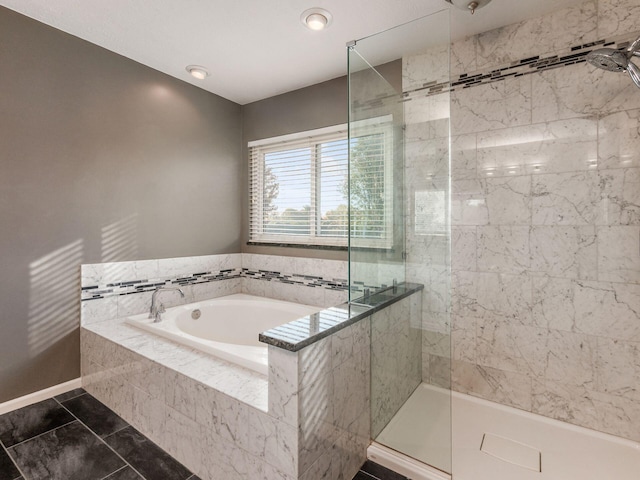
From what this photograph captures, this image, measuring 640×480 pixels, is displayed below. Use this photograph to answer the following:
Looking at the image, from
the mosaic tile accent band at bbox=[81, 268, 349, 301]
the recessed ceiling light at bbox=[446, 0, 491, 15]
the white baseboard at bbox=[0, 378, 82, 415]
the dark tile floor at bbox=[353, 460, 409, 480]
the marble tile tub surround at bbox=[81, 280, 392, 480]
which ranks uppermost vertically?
the recessed ceiling light at bbox=[446, 0, 491, 15]

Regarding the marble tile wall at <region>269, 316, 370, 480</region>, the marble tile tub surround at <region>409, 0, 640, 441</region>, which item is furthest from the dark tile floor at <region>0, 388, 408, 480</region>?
the marble tile tub surround at <region>409, 0, 640, 441</region>

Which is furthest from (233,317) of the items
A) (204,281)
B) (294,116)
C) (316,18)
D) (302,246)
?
(316,18)

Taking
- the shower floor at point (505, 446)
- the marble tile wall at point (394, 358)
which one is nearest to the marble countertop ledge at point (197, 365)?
the marble tile wall at point (394, 358)

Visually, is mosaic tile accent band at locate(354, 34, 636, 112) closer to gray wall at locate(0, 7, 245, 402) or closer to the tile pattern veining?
gray wall at locate(0, 7, 245, 402)

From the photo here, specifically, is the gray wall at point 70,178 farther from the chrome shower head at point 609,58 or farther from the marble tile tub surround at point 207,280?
the chrome shower head at point 609,58

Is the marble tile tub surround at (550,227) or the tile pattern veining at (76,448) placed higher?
the marble tile tub surround at (550,227)

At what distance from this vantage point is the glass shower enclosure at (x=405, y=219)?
179 centimetres

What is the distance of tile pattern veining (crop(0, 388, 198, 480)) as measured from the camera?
1543mm

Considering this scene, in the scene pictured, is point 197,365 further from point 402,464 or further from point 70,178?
point 70,178

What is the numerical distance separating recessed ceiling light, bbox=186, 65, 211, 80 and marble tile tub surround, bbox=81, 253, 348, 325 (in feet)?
5.22

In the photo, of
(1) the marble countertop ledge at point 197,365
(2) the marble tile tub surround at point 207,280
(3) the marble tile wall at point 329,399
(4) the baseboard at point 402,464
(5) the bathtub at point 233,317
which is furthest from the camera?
(5) the bathtub at point 233,317

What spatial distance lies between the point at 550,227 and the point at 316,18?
6.33 feet

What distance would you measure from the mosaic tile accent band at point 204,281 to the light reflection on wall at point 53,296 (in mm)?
106

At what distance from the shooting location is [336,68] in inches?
104
